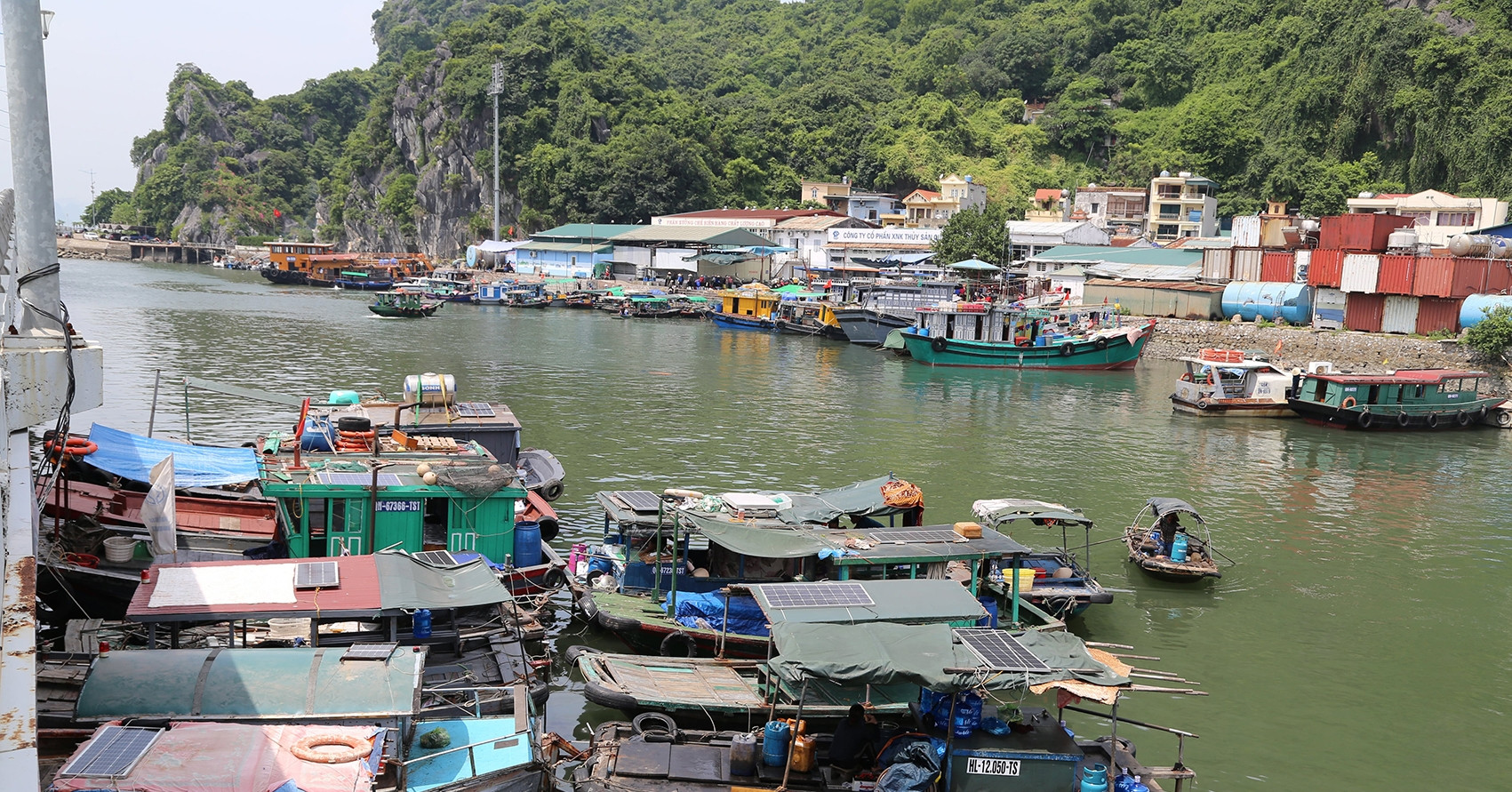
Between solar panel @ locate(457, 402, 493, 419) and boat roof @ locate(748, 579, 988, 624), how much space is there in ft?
32.1

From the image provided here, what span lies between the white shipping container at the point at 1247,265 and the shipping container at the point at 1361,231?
13.3 ft

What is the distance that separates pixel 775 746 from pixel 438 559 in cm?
505

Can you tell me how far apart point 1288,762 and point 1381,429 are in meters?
25.8

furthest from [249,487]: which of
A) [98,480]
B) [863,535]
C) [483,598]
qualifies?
[863,535]

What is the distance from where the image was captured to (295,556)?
15.0 m

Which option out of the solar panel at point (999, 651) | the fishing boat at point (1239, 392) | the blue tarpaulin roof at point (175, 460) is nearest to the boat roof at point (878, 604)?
the solar panel at point (999, 651)

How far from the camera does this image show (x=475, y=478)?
→ 15.4 m

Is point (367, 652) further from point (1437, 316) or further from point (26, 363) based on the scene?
point (1437, 316)

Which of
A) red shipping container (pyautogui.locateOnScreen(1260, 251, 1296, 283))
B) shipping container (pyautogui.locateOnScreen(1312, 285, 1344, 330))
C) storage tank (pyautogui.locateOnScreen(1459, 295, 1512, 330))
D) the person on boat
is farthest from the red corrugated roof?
red shipping container (pyautogui.locateOnScreen(1260, 251, 1296, 283))

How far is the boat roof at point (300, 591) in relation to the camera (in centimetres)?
1080

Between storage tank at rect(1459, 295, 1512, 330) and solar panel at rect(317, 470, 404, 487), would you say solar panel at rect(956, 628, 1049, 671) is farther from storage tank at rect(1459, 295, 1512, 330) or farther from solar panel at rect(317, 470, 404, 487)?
storage tank at rect(1459, 295, 1512, 330)

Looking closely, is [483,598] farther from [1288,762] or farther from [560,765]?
[1288,762]

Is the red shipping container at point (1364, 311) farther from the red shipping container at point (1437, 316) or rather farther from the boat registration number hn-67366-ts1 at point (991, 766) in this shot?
the boat registration number hn-67366-ts1 at point (991, 766)

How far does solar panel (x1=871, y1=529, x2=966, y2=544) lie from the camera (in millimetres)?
15188
